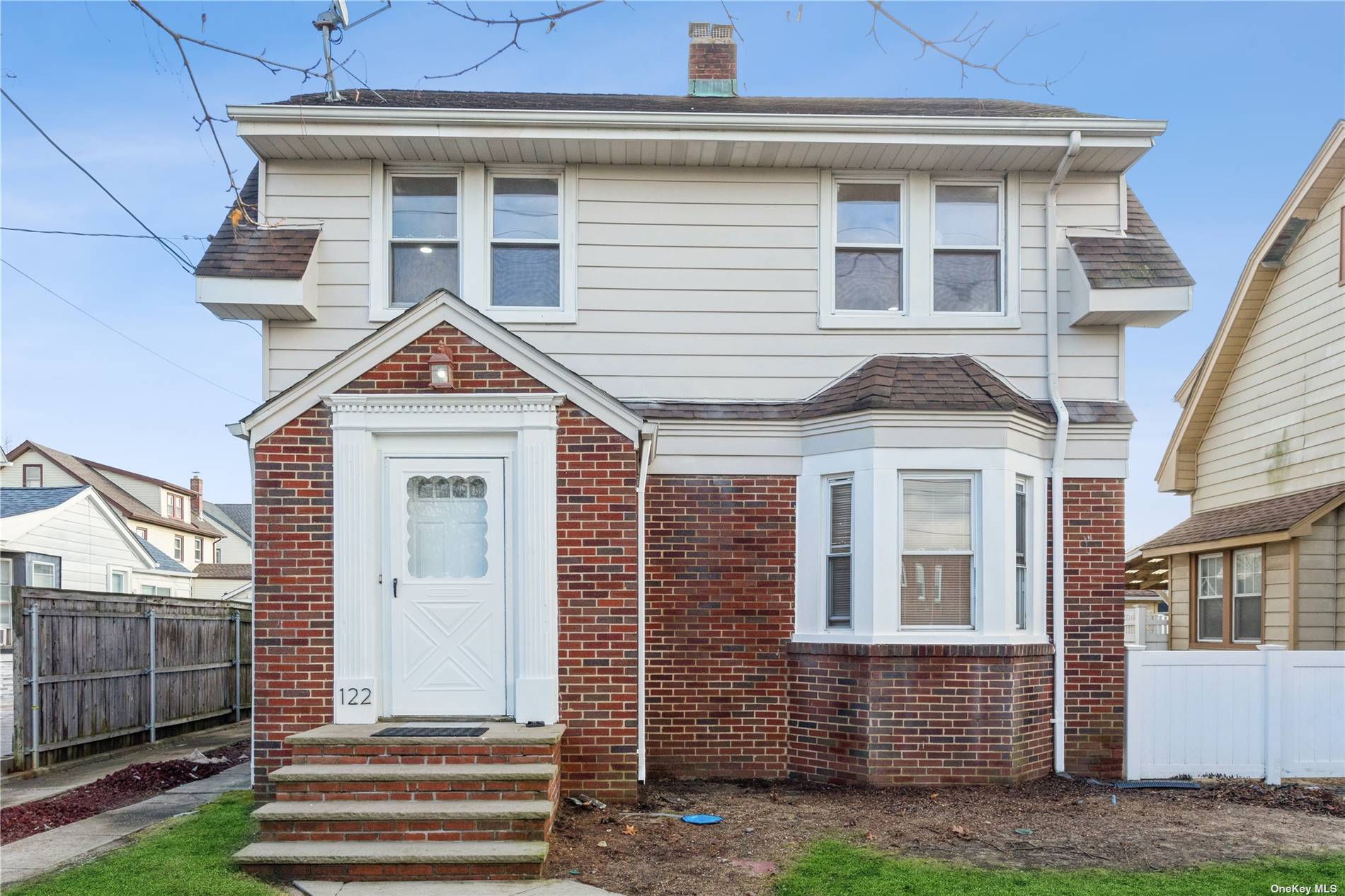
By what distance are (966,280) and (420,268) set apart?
4922 mm

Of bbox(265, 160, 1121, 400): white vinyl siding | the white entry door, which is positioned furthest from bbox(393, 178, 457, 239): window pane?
the white entry door

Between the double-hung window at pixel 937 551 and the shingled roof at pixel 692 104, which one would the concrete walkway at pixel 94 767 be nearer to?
the double-hung window at pixel 937 551

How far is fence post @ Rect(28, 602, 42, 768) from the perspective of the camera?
9.10 meters

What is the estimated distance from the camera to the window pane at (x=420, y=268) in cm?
888

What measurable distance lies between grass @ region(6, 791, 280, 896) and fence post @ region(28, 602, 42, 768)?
10.6ft

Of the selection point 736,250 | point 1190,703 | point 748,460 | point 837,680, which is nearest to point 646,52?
point 736,250

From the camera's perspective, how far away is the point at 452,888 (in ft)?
18.2

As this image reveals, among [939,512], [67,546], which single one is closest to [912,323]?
[939,512]

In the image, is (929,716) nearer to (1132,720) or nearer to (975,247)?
(1132,720)

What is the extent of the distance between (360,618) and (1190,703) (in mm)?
6906

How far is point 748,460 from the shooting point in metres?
8.79

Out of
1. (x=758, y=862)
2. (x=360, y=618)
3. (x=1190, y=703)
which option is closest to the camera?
(x=758, y=862)

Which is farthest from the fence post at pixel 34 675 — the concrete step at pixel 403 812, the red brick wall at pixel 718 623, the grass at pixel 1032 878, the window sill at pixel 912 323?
the window sill at pixel 912 323

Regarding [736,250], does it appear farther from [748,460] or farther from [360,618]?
[360,618]
